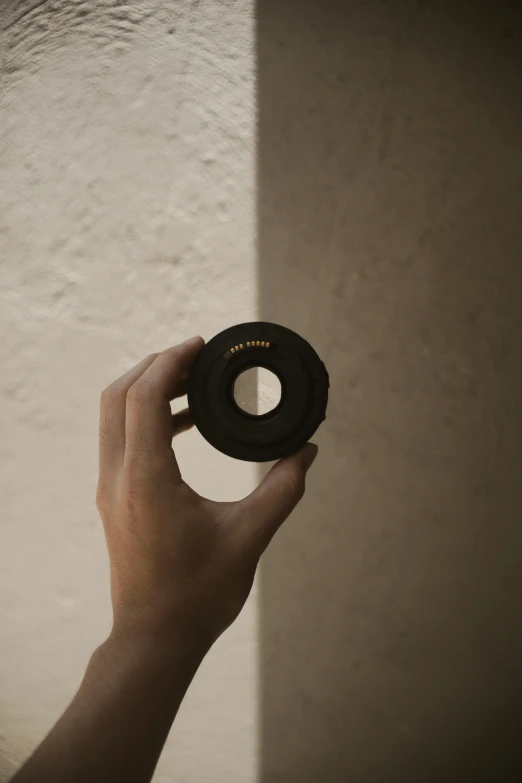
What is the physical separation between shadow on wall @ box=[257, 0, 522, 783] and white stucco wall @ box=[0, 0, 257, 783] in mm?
65

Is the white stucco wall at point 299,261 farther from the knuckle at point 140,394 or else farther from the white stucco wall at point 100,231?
the knuckle at point 140,394

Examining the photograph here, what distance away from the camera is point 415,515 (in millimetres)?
848

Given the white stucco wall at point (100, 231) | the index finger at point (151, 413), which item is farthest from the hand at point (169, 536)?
the white stucco wall at point (100, 231)

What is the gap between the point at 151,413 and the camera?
0.47 meters

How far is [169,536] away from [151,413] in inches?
4.3

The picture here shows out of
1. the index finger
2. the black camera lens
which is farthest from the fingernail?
the index finger

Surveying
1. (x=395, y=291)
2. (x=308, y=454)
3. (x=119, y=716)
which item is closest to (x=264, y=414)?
(x=308, y=454)

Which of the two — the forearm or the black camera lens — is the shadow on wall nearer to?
the black camera lens

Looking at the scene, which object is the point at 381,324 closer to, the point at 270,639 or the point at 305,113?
the point at 305,113

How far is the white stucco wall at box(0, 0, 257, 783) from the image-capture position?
0.81 m

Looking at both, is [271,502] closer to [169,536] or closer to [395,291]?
[169,536]

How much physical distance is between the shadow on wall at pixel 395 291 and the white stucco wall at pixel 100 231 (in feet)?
0.21

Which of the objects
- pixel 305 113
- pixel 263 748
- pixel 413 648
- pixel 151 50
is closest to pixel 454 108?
pixel 305 113

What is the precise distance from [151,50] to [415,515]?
0.85 m
